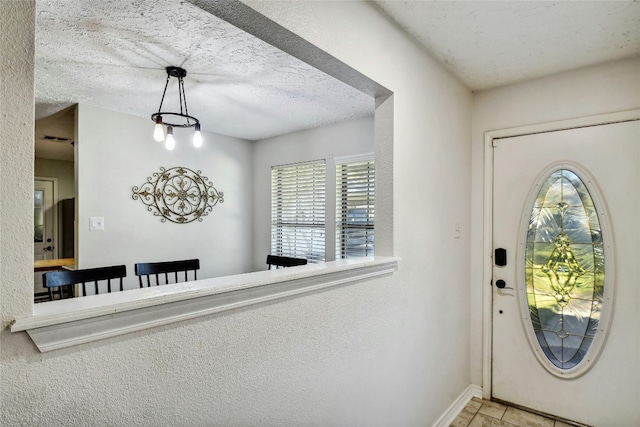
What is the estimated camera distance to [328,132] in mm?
3643

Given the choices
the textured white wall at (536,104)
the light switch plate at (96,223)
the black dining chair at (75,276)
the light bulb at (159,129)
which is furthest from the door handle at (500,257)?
the light switch plate at (96,223)

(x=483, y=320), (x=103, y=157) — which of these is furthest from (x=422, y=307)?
(x=103, y=157)

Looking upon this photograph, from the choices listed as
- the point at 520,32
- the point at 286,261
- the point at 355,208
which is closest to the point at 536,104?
the point at 520,32

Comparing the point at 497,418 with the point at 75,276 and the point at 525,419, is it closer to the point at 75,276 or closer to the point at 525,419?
Result: the point at 525,419

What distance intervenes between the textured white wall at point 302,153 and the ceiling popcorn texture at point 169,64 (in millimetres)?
178

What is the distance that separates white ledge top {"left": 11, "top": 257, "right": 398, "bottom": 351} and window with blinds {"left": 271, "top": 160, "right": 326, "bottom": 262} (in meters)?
2.49

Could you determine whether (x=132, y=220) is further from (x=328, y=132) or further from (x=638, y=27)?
(x=638, y=27)

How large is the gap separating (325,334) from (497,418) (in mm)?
1830

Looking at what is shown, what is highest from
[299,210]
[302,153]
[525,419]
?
[302,153]

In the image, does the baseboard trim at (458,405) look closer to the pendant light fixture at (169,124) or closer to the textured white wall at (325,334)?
the textured white wall at (325,334)

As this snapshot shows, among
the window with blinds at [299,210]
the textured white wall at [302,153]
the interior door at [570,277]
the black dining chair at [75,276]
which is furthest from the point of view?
the window with blinds at [299,210]

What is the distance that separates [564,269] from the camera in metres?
2.28

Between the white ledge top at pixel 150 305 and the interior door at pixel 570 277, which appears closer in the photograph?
the white ledge top at pixel 150 305

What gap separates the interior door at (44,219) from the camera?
18.9 ft
